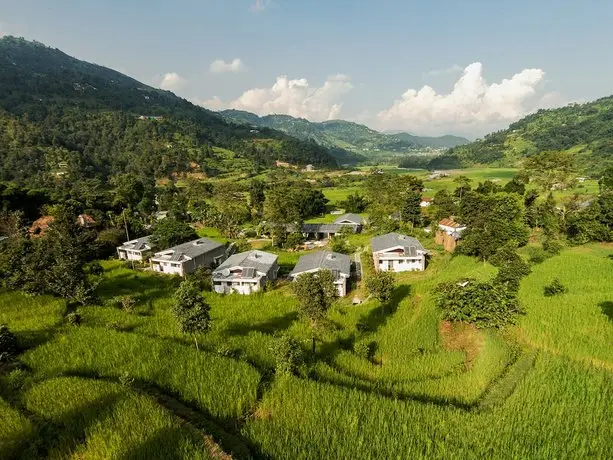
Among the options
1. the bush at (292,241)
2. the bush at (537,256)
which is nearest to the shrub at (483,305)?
the bush at (537,256)

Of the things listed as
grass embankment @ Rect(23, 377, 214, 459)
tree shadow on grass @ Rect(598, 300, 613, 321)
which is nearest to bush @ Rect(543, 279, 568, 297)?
tree shadow on grass @ Rect(598, 300, 613, 321)

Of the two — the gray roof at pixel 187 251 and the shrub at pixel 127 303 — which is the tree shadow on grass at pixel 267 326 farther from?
the gray roof at pixel 187 251

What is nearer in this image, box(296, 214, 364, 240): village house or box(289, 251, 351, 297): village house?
box(289, 251, 351, 297): village house

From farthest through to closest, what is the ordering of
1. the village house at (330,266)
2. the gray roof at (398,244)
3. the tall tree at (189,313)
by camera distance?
the gray roof at (398,244) → the village house at (330,266) → the tall tree at (189,313)

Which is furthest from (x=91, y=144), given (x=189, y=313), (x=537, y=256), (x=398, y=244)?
(x=537, y=256)

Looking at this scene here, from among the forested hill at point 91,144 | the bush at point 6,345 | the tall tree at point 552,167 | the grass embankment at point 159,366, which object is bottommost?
the grass embankment at point 159,366

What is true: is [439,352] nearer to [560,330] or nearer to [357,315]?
[560,330]

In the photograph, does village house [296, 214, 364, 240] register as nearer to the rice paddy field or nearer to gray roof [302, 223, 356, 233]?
gray roof [302, 223, 356, 233]

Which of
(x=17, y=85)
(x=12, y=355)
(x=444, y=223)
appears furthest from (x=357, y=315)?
(x=17, y=85)
